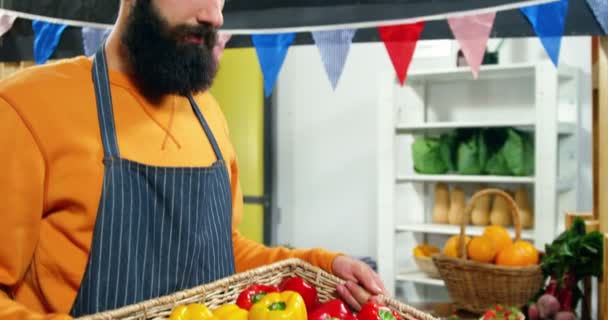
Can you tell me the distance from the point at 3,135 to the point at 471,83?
12.7 feet

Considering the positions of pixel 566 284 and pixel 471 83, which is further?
pixel 471 83

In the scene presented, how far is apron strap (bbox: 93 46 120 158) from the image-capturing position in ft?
4.03

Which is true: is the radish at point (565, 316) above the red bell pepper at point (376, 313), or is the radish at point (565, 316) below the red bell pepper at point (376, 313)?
below

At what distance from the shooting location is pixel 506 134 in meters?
3.91

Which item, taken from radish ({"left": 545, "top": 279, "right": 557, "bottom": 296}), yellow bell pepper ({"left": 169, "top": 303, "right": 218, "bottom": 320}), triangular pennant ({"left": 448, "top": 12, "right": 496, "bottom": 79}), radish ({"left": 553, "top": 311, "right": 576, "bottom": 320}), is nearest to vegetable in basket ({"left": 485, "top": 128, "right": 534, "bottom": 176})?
radish ({"left": 545, "top": 279, "right": 557, "bottom": 296})

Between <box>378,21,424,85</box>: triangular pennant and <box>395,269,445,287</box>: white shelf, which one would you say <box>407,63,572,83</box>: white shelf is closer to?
<box>395,269,445,287</box>: white shelf

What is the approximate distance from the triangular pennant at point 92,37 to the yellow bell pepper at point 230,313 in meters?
1.27

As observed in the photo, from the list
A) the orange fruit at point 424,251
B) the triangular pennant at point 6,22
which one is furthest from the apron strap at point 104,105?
the orange fruit at point 424,251

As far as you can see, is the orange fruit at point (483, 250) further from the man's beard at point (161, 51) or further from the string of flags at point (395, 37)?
the man's beard at point (161, 51)

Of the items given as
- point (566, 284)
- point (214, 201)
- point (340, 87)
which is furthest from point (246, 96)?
point (214, 201)

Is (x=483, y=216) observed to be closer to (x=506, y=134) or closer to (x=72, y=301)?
(x=506, y=134)

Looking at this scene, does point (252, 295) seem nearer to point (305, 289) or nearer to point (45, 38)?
point (305, 289)

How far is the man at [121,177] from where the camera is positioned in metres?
1.14

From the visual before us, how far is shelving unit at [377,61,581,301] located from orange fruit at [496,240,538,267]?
1340 mm
